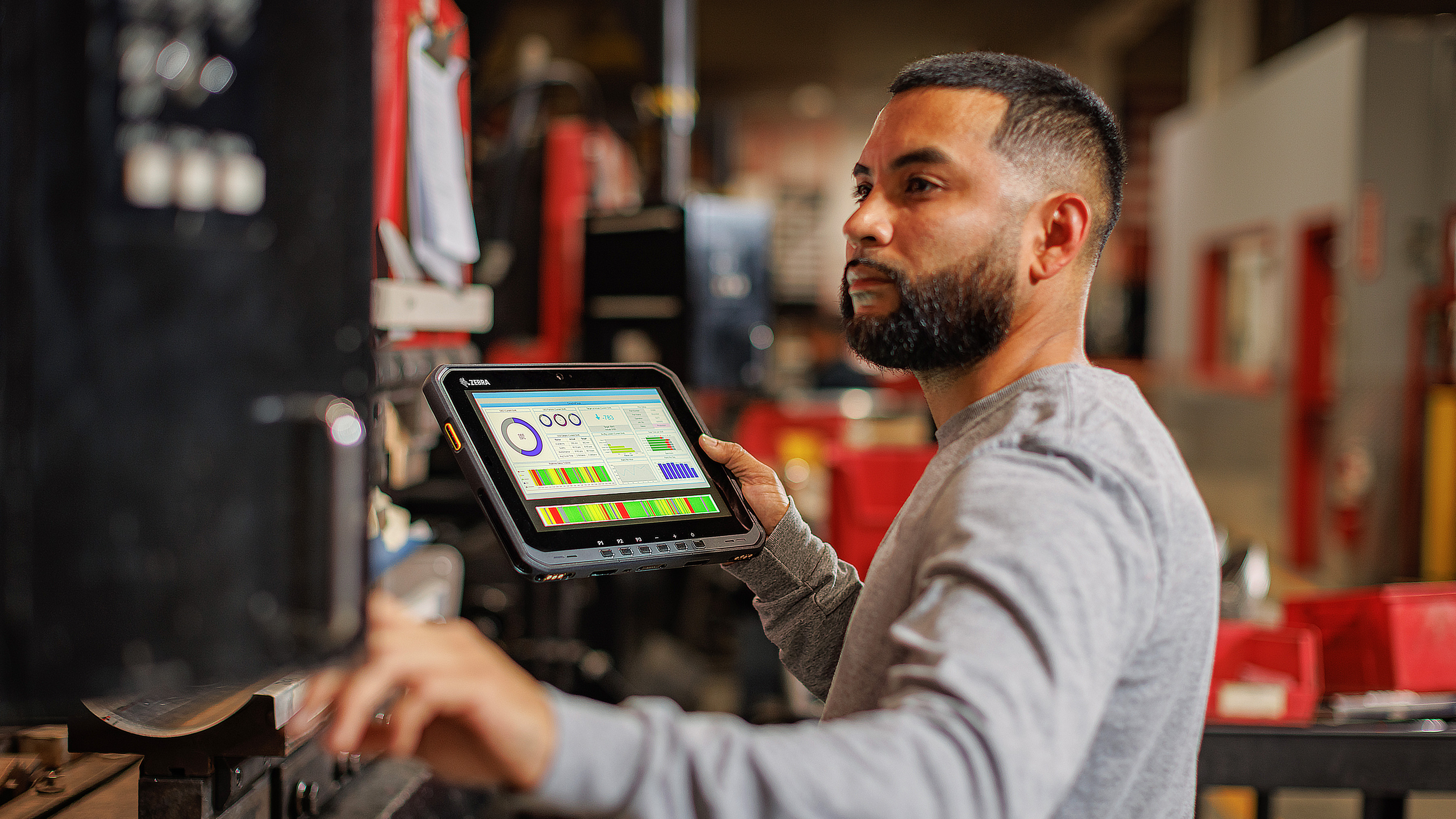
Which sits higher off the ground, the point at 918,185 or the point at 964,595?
the point at 918,185

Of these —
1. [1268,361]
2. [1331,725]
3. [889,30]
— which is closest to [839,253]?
[889,30]

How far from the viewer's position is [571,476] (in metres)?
1.02

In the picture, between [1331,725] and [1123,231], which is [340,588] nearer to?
[1331,725]

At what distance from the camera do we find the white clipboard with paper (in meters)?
1.64

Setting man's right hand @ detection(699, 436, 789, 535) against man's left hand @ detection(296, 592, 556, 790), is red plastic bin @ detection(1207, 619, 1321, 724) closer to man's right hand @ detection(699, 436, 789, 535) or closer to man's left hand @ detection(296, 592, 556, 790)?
man's right hand @ detection(699, 436, 789, 535)

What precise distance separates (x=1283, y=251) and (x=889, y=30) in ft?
14.8

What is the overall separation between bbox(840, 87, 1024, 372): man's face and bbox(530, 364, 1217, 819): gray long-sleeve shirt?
81 mm

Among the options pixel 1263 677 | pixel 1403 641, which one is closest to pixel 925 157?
pixel 1263 677

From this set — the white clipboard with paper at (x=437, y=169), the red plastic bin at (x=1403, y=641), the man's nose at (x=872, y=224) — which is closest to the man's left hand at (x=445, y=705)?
Answer: the man's nose at (x=872, y=224)

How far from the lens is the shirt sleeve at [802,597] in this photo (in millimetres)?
1203

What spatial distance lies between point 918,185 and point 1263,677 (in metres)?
1.30

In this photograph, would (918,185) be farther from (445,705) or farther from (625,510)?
(445,705)

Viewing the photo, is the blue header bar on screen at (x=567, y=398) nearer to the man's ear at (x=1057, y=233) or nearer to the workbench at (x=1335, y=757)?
the man's ear at (x=1057, y=233)

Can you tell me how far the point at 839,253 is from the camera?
11.5 meters
